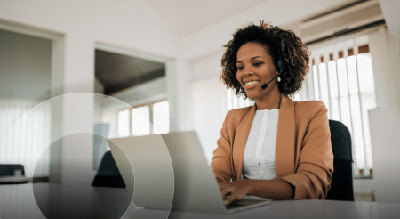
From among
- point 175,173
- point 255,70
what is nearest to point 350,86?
point 255,70

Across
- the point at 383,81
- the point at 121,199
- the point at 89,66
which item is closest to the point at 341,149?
the point at 121,199

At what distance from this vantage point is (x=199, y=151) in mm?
538

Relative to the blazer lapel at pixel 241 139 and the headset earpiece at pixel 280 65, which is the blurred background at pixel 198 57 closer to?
the blazer lapel at pixel 241 139

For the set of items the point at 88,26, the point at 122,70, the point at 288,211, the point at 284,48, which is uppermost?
the point at 88,26

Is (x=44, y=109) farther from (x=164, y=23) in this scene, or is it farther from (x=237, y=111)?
(x=164, y=23)

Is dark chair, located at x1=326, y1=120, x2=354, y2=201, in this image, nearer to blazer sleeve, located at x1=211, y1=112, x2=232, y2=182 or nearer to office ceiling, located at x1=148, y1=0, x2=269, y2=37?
blazer sleeve, located at x1=211, y1=112, x2=232, y2=182

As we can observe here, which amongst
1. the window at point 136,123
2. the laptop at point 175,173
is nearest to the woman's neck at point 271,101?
the laptop at point 175,173

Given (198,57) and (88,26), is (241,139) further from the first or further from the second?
(198,57)

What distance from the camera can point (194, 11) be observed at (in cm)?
432

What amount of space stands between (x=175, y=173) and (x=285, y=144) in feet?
2.61

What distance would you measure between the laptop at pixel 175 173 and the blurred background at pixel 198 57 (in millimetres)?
1202

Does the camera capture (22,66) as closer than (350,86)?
No

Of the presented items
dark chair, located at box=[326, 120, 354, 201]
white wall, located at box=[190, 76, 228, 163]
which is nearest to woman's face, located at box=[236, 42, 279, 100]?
dark chair, located at box=[326, 120, 354, 201]

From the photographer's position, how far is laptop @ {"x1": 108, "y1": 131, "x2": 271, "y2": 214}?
1.78ft
